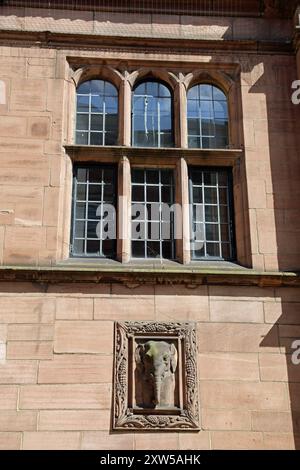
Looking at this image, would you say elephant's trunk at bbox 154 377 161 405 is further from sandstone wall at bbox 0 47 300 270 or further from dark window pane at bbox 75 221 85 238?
dark window pane at bbox 75 221 85 238

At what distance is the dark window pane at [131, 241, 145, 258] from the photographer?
942 centimetres

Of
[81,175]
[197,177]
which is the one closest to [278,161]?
[197,177]

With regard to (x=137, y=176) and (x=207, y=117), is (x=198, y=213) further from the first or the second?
(x=207, y=117)

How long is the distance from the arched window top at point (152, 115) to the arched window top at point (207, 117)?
0.35m

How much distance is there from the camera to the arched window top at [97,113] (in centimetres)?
1020

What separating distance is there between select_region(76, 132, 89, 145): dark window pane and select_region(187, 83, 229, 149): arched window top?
1.63 m

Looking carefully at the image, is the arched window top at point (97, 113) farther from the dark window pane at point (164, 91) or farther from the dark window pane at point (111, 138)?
the dark window pane at point (164, 91)

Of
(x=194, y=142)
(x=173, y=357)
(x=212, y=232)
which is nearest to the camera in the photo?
(x=173, y=357)

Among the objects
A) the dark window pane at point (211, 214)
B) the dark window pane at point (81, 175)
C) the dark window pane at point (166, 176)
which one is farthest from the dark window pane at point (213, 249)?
the dark window pane at point (81, 175)

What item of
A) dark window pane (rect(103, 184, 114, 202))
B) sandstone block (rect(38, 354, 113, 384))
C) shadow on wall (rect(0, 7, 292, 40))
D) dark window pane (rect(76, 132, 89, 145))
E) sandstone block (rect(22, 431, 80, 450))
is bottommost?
sandstone block (rect(22, 431, 80, 450))

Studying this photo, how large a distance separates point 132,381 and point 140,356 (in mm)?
333

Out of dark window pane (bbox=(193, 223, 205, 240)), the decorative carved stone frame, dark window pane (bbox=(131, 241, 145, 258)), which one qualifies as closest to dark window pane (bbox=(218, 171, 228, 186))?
dark window pane (bbox=(193, 223, 205, 240))

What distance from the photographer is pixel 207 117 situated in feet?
34.4
